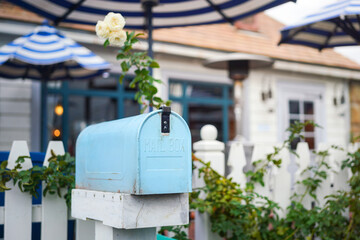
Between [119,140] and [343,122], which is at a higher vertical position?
[343,122]

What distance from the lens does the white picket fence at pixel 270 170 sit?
288 cm

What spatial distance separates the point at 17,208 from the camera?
2283 millimetres

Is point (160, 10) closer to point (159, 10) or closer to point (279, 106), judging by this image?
point (159, 10)

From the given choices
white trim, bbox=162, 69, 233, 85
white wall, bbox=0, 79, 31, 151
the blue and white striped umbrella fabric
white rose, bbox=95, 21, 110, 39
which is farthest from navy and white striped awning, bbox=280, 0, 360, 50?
white wall, bbox=0, 79, 31, 151

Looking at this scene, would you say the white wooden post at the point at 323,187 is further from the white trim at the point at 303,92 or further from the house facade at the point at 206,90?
the white trim at the point at 303,92

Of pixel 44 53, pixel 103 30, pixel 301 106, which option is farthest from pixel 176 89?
pixel 103 30

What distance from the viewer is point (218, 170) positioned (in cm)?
287

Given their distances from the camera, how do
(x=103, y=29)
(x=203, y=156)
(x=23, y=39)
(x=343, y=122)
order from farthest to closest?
(x=343, y=122) < (x=23, y=39) < (x=203, y=156) < (x=103, y=29)

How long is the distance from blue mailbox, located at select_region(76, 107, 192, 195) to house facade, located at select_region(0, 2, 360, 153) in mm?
Answer: 3759

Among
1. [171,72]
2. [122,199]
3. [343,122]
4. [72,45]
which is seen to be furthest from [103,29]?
[343,122]

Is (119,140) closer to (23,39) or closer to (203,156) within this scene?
(203,156)

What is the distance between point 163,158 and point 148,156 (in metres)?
0.07

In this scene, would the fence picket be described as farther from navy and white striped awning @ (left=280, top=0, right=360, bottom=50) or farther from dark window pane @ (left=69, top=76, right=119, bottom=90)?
dark window pane @ (left=69, top=76, right=119, bottom=90)

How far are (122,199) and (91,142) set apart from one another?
435 mm
